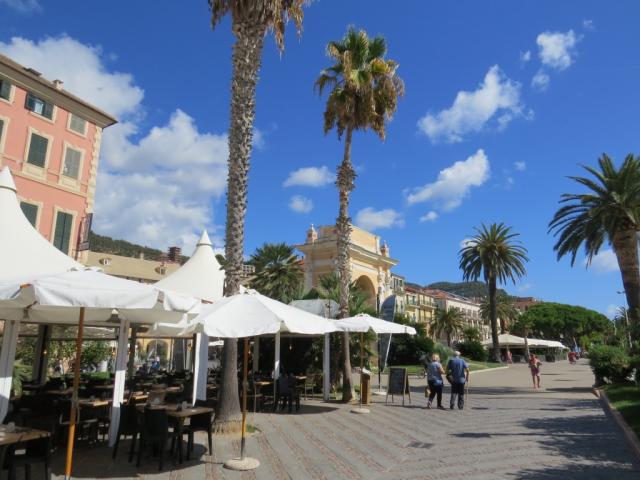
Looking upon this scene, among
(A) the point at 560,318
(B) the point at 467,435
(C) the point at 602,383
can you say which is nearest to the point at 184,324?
(B) the point at 467,435

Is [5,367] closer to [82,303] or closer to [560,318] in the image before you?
[82,303]

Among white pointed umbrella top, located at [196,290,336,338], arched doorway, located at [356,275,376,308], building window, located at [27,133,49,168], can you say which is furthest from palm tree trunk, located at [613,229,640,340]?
building window, located at [27,133,49,168]

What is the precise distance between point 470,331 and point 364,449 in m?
53.7

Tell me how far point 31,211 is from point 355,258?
2494 centimetres

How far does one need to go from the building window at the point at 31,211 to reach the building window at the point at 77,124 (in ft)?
18.9

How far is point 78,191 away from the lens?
26.1 metres

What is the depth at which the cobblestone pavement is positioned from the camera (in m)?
6.81

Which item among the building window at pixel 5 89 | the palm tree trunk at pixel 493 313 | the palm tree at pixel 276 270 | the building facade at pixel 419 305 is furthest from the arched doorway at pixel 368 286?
the building facade at pixel 419 305

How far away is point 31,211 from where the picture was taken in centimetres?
2330

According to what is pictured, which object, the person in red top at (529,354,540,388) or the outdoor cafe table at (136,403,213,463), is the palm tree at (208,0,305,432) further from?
the person in red top at (529,354,540,388)

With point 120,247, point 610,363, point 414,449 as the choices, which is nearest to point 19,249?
point 414,449

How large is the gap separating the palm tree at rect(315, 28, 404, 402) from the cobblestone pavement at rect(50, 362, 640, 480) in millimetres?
4853

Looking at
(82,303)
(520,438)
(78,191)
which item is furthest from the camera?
(78,191)

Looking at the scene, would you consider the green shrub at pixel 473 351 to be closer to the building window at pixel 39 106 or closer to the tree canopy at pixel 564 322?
the building window at pixel 39 106
